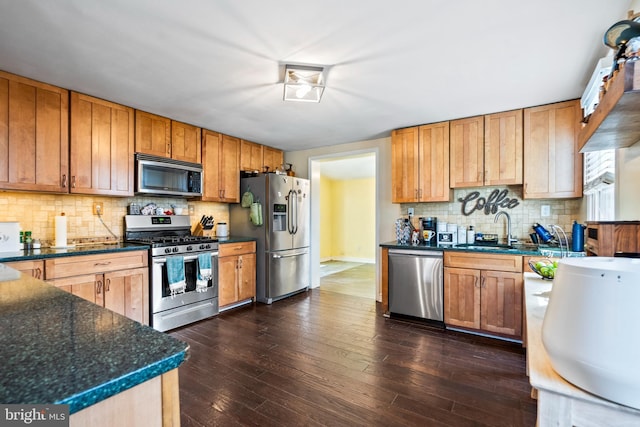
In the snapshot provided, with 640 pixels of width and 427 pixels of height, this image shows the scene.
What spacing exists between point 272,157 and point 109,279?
2.97m

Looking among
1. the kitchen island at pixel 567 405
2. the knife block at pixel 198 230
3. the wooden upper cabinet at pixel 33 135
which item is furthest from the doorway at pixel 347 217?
the kitchen island at pixel 567 405

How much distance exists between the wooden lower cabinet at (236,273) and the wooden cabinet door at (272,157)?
1.43 meters

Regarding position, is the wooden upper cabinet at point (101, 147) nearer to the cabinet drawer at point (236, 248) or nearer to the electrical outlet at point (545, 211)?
the cabinet drawer at point (236, 248)

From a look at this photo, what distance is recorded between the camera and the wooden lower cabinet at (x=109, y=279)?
2.49m

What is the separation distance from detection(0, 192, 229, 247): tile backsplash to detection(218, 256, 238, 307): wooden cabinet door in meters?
1.10

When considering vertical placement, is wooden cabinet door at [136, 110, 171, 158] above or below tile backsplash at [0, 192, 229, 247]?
above

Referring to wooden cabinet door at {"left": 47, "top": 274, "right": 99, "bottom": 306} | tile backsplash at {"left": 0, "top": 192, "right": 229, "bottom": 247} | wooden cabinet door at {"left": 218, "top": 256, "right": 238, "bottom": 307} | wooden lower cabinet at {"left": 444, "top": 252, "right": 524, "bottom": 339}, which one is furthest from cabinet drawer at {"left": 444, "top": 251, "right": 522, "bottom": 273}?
tile backsplash at {"left": 0, "top": 192, "right": 229, "bottom": 247}

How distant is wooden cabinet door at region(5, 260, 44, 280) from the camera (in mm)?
2268

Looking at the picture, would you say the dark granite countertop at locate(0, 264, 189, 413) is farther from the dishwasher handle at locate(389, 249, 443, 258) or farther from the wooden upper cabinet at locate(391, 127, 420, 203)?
the wooden upper cabinet at locate(391, 127, 420, 203)

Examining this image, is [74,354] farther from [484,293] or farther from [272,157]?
[272,157]

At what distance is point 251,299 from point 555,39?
4133 millimetres

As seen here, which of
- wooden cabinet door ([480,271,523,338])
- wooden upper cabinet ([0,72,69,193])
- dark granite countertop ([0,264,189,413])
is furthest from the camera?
wooden cabinet door ([480,271,523,338])

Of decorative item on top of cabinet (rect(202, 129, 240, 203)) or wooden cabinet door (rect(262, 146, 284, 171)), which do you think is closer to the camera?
decorative item on top of cabinet (rect(202, 129, 240, 203))

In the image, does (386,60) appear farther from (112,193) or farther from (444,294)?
(112,193)
